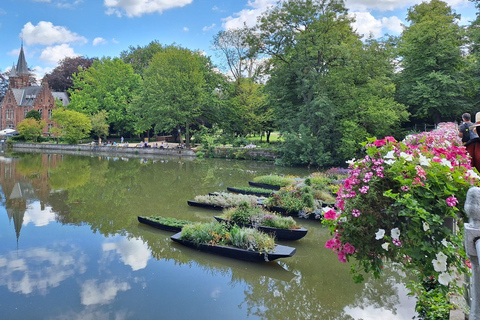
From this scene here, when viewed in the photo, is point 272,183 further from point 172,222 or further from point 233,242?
point 233,242

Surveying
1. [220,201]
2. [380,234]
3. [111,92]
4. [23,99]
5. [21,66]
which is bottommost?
[220,201]

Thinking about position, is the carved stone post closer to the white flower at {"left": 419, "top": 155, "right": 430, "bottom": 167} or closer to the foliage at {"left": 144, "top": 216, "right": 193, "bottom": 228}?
the white flower at {"left": 419, "top": 155, "right": 430, "bottom": 167}

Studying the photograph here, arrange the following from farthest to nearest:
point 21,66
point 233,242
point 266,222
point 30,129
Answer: point 21,66 < point 30,129 < point 266,222 < point 233,242

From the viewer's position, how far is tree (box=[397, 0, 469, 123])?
77.3ft

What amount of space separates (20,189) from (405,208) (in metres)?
18.6

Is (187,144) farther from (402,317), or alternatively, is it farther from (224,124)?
(402,317)

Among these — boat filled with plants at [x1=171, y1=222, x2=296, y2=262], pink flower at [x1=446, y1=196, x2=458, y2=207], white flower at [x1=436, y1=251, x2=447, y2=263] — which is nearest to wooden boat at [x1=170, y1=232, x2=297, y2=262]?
boat filled with plants at [x1=171, y1=222, x2=296, y2=262]

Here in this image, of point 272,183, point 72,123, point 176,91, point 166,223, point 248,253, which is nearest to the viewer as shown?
point 248,253

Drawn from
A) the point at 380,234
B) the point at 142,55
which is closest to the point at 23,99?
the point at 142,55

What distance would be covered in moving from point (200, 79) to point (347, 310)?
109ft

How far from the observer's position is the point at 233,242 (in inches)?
297

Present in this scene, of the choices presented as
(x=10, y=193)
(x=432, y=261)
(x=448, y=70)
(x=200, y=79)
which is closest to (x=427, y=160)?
(x=432, y=261)

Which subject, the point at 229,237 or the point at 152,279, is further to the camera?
the point at 229,237

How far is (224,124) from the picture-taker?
1511 inches
